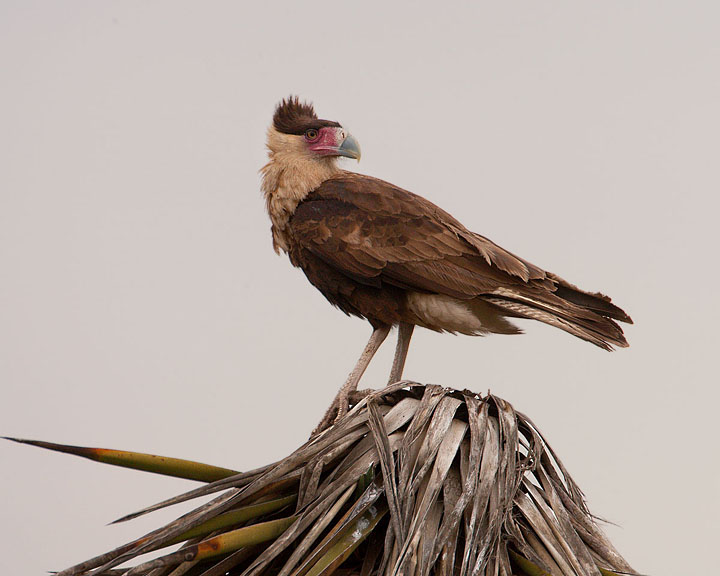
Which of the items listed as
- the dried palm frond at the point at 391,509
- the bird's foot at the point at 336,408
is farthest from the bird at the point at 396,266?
the dried palm frond at the point at 391,509

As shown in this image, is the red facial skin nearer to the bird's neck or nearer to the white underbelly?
the bird's neck

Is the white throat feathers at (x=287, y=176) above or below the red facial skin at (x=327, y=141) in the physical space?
below

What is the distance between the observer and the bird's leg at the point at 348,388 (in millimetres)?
4496

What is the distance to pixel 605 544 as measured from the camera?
10.8 feet

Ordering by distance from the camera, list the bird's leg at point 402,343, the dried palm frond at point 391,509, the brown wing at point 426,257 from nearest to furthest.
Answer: the dried palm frond at point 391,509 → the brown wing at point 426,257 → the bird's leg at point 402,343

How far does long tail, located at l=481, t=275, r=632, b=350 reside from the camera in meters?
4.44

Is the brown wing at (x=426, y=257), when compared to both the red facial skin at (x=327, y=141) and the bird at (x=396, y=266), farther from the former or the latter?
the red facial skin at (x=327, y=141)

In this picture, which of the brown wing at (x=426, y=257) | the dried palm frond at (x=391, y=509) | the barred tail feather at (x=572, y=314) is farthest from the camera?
the brown wing at (x=426, y=257)

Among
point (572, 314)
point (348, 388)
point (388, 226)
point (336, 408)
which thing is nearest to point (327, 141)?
point (388, 226)

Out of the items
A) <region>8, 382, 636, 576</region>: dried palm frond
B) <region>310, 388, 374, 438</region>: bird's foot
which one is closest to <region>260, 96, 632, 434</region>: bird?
<region>310, 388, 374, 438</region>: bird's foot

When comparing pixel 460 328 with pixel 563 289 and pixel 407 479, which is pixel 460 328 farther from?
pixel 407 479

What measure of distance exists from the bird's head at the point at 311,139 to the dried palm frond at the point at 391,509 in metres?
2.39

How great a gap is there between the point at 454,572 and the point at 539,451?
750 millimetres

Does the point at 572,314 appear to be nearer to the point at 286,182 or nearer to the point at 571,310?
the point at 571,310
